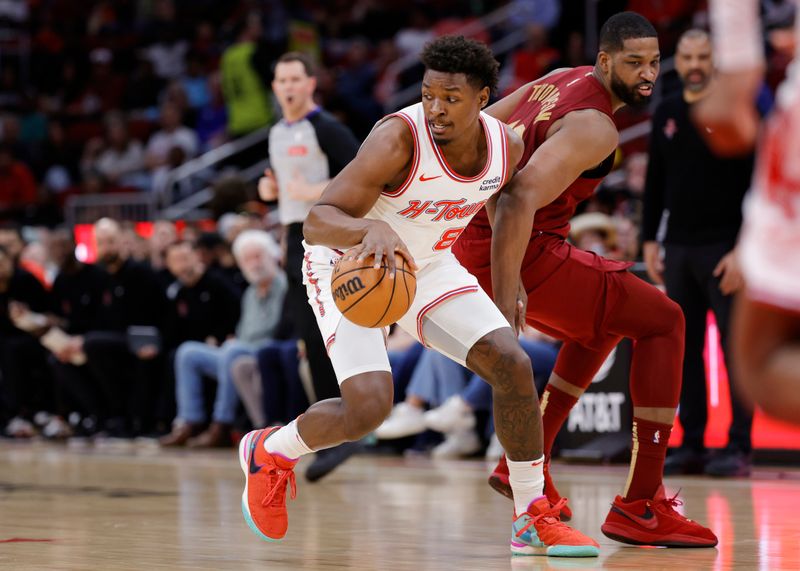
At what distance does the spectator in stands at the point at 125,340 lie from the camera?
37.9 ft

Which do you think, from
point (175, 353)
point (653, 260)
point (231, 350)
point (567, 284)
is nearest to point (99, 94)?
point (175, 353)

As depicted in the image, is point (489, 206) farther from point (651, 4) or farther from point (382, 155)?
point (651, 4)

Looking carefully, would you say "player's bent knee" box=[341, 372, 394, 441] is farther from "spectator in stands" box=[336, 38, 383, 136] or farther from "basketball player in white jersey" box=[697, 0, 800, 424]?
"spectator in stands" box=[336, 38, 383, 136]

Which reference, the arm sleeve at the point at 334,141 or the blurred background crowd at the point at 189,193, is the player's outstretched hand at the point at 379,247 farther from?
the blurred background crowd at the point at 189,193

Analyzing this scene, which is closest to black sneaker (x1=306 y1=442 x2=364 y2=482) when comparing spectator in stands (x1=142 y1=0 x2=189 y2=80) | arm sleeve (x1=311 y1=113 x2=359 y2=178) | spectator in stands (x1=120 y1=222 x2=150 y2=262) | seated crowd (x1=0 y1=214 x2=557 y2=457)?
arm sleeve (x1=311 y1=113 x2=359 y2=178)

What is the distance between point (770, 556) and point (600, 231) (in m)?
5.12

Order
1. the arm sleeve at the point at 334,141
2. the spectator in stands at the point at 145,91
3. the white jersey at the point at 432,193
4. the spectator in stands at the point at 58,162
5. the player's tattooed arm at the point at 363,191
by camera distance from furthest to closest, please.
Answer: the spectator in stands at the point at 145,91 → the spectator in stands at the point at 58,162 → the arm sleeve at the point at 334,141 → the white jersey at the point at 432,193 → the player's tattooed arm at the point at 363,191

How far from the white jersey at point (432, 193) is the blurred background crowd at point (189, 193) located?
4178mm

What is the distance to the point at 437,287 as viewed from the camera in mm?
4688

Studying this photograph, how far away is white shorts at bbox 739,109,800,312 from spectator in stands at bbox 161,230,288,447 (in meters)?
7.87

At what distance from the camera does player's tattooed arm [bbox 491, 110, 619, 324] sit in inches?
183

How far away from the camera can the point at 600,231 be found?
9492 millimetres

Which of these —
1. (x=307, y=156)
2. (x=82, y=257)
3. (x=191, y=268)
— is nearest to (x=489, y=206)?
(x=307, y=156)

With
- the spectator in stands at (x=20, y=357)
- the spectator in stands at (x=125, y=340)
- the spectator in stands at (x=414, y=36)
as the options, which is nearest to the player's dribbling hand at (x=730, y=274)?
the spectator in stands at (x=125, y=340)
